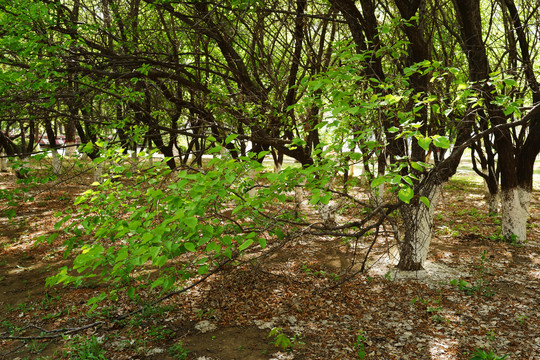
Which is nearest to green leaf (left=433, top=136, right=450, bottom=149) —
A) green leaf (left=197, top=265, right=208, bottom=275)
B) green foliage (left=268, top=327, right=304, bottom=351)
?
green leaf (left=197, top=265, right=208, bottom=275)

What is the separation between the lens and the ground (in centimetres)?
500

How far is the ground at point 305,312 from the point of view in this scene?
16.4ft

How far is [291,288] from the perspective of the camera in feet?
22.6

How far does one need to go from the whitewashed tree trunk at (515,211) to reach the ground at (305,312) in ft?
1.08

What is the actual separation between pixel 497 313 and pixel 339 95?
15.6 ft

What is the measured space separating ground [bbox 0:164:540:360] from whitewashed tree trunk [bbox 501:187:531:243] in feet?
1.08

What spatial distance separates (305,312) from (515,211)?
6.40m

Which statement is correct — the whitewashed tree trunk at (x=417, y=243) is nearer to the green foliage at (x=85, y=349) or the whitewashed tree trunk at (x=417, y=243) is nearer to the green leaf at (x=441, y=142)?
the green leaf at (x=441, y=142)

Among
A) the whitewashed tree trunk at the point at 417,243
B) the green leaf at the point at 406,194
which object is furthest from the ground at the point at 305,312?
the green leaf at the point at 406,194

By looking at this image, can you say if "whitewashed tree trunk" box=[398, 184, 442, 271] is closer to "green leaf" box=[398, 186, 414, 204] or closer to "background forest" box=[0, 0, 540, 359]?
"background forest" box=[0, 0, 540, 359]

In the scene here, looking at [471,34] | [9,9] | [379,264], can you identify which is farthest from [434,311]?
[9,9]

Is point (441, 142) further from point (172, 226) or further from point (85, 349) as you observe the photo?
point (85, 349)

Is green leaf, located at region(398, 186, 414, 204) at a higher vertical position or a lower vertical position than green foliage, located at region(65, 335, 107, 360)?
higher

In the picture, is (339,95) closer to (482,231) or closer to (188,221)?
(188,221)
